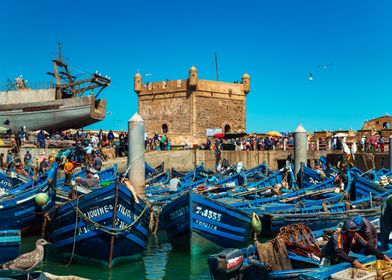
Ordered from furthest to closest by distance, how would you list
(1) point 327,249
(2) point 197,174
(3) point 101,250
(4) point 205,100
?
(4) point 205,100 < (2) point 197,174 < (3) point 101,250 < (1) point 327,249

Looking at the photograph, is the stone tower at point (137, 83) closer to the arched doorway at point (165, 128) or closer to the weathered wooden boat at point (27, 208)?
the arched doorway at point (165, 128)

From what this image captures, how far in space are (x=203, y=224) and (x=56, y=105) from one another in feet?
72.8

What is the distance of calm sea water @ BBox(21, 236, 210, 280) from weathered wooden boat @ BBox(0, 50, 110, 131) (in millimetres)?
19860

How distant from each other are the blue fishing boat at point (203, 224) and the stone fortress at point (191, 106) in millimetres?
28086

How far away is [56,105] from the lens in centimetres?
3061

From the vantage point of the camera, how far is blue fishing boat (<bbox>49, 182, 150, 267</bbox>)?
9.74 meters

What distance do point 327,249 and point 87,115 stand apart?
25.8 m

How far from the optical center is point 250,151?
31.6 metres

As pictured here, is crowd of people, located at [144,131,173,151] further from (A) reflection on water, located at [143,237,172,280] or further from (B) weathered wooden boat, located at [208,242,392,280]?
(B) weathered wooden boat, located at [208,242,392,280]

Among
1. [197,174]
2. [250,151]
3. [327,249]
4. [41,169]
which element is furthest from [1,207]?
[250,151]

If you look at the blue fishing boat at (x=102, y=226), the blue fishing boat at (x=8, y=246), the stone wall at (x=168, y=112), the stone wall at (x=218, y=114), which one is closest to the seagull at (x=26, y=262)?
the blue fishing boat at (x=8, y=246)

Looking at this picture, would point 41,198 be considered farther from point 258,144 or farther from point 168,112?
point 168,112

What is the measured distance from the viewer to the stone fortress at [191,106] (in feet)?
132

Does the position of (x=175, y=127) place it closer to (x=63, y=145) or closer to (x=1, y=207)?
(x=63, y=145)
